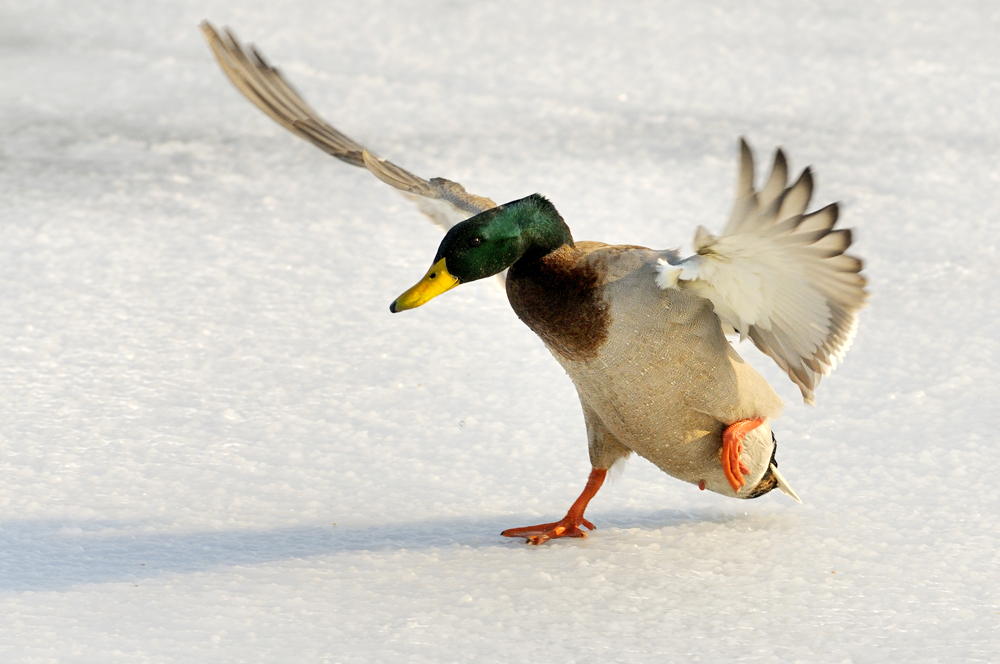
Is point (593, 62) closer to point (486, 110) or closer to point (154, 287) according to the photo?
point (486, 110)

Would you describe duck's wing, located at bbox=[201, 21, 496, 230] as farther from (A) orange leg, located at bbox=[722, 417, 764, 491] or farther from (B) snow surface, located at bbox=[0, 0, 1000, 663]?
(A) orange leg, located at bbox=[722, 417, 764, 491]

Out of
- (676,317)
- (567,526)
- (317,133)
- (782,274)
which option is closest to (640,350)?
(676,317)

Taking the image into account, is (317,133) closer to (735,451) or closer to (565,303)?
(565,303)

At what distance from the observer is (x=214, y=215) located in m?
5.19

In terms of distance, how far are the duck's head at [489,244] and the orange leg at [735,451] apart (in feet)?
2.26

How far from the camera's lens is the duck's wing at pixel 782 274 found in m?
2.62

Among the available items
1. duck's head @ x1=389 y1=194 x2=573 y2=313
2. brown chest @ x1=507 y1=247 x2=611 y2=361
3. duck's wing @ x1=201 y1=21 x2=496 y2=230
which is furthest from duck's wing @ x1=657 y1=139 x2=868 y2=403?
duck's wing @ x1=201 y1=21 x2=496 y2=230

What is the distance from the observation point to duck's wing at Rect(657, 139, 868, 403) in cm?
262

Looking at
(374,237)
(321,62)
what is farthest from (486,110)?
(374,237)

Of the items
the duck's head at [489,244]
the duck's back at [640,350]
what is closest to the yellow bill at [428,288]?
the duck's head at [489,244]

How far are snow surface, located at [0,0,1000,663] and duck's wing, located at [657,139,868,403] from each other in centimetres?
50

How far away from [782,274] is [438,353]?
158cm

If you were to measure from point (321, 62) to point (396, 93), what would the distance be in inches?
23.7

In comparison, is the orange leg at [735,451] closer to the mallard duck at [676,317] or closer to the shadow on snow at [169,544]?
the mallard duck at [676,317]
